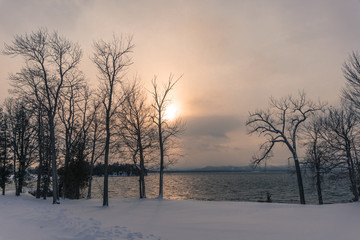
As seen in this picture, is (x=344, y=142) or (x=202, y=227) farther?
(x=344, y=142)

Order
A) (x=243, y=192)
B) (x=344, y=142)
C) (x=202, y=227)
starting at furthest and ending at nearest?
(x=243, y=192)
(x=344, y=142)
(x=202, y=227)

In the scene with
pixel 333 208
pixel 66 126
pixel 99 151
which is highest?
pixel 66 126

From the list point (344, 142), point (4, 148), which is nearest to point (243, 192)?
point (344, 142)

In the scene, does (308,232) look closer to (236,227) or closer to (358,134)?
(236,227)

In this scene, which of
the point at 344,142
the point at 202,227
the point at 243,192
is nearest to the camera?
the point at 202,227

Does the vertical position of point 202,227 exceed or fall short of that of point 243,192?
it exceeds it

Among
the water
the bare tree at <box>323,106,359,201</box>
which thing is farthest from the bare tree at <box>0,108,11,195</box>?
the bare tree at <box>323,106,359,201</box>

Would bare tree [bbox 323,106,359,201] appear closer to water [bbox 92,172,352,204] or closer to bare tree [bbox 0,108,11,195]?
water [bbox 92,172,352,204]

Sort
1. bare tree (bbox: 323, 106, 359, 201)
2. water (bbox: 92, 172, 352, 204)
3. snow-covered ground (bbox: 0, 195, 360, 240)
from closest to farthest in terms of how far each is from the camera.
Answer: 1. snow-covered ground (bbox: 0, 195, 360, 240)
2. bare tree (bbox: 323, 106, 359, 201)
3. water (bbox: 92, 172, 352, 204)

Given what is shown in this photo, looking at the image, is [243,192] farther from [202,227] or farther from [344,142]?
[202,227]

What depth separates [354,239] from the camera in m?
7.65

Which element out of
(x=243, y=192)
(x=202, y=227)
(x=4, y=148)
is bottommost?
(x=243, y=192)

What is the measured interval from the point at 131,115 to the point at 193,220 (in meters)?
15.9

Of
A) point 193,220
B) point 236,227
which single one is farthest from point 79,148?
point 236,227
